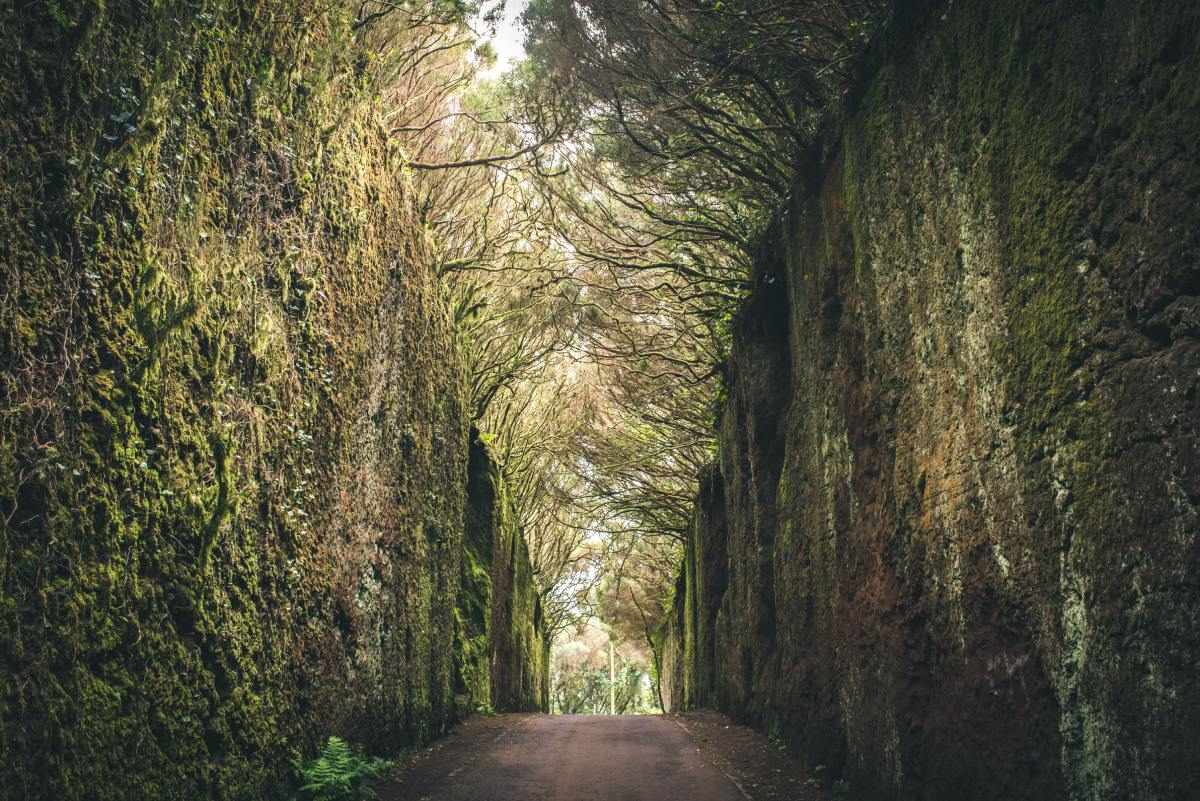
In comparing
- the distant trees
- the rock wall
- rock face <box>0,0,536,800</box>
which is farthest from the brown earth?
the distant trees

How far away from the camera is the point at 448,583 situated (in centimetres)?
1218

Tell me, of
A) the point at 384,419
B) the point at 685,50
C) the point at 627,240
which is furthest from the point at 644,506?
the point at 685,50

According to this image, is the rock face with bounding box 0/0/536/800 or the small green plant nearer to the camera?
the rock face with bounding box 0/0/536/800

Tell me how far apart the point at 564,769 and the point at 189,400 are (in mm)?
5293

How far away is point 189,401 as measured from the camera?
4723 millimetres

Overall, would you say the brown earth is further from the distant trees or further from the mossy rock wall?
the distant trees

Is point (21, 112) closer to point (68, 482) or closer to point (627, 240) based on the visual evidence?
point (68, 482)

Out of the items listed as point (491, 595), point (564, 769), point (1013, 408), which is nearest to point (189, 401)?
point (1013, 408)

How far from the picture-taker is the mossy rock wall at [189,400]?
335 cm

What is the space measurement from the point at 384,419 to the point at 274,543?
9.67ft

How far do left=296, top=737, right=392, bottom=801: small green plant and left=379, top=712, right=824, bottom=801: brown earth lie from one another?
0.47 m

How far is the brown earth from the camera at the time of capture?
6887mm

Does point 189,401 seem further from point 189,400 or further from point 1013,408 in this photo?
point 1013,408

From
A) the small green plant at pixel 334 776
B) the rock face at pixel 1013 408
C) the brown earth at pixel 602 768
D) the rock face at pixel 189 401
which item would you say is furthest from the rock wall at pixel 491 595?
the rock face at pixel 1013 408
